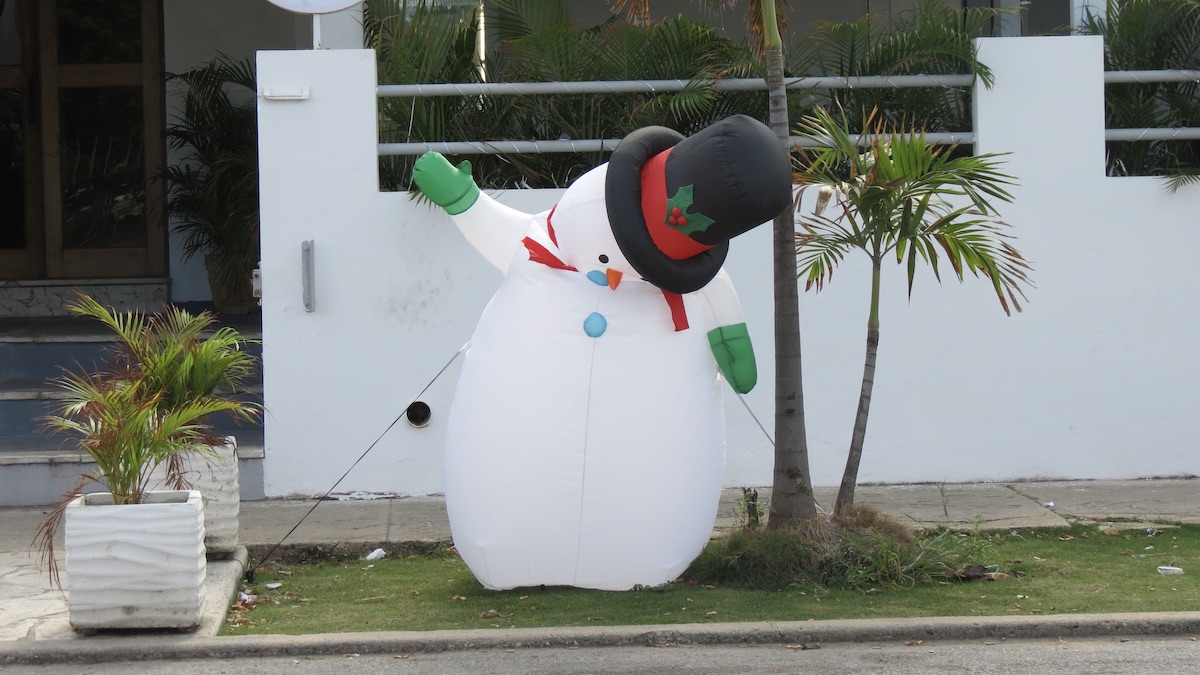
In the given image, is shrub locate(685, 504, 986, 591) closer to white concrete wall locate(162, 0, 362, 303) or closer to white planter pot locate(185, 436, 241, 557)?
white planter pot locate(185, 436, 241, 557)

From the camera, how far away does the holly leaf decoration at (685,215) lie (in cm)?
525

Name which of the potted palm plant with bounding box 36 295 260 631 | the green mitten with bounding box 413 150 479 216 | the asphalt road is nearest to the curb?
the asphalt road

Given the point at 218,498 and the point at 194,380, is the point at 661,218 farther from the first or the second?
the point at 218,498

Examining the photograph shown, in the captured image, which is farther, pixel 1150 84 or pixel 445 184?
pixel 1150 84

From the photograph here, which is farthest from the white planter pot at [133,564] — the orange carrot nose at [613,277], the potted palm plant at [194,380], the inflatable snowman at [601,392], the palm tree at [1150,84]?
the palm tree at [1150,84]

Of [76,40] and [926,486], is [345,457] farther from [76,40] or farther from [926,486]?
[76,40]

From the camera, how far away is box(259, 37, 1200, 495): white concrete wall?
328 inches

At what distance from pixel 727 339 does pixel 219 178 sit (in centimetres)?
670

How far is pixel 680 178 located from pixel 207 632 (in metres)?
2.83

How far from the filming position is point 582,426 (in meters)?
5.57

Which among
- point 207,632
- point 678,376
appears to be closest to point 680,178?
point 678,376

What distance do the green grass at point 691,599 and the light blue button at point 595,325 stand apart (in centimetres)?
126

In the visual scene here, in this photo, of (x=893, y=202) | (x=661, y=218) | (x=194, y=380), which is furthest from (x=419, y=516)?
(x=893, y=202)

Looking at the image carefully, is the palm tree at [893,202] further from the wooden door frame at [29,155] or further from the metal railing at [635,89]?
the wooden door frame at [29,155]
